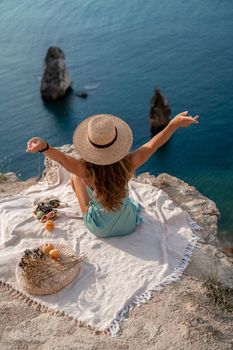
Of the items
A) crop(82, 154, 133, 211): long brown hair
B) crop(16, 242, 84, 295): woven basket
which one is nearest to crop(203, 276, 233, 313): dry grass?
crop(82, 154, 133, 211): long brown hair

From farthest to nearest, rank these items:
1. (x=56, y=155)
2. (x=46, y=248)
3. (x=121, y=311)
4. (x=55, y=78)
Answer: (x=55, y=78)
(x=46, y=248)
(x=56, y=155)
(x=121, y=311)

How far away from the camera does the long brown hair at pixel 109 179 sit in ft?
28.7

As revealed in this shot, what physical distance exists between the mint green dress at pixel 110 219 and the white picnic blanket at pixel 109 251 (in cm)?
17

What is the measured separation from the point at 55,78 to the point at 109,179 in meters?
31.5

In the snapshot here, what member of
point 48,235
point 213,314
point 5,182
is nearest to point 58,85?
point 5,182

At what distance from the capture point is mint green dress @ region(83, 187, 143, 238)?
9.46 m

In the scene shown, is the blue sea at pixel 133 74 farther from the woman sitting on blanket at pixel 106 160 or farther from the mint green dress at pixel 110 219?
the woman sitting on blanket at pixel 106 160

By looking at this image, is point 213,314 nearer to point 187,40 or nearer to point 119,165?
point 119,165

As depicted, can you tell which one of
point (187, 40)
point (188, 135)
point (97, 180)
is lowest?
point (188, 135)

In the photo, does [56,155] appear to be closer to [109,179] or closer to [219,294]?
[109,179]

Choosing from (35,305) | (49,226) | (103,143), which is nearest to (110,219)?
(49,226)

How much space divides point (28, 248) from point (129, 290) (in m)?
2.26

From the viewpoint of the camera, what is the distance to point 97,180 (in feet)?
29.0

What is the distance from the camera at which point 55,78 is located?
39.0m
